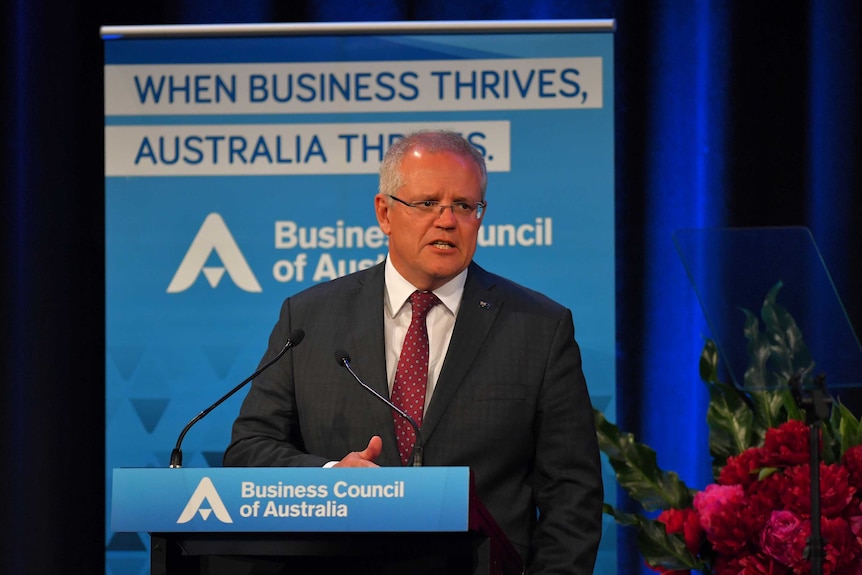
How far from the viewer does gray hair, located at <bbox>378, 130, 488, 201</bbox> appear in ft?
8.88

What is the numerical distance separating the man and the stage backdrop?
1200 mm

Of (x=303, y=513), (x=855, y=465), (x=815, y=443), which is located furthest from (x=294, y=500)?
(x=855, y=465)

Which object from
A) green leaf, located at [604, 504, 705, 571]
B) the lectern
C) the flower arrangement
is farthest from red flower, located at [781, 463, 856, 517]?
the lectern

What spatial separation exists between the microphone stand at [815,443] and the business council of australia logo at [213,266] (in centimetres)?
221

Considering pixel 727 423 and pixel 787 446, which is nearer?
pixel 787 446

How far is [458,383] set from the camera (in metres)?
2.62

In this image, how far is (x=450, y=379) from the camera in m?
2.62

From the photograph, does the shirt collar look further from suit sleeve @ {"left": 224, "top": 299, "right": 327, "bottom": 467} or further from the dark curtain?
the dark curtain

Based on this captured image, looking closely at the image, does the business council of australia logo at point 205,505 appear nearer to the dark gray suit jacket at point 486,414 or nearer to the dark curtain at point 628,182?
the dark gray suit jacket at point 486,414

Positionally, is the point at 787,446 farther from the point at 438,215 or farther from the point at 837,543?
the point at 438,215

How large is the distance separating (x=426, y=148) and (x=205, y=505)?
1.07 metres

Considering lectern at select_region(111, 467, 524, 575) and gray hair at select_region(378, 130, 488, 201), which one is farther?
gray hair at select_region(378, 130, 488, 201)

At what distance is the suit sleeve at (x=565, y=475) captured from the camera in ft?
8.26

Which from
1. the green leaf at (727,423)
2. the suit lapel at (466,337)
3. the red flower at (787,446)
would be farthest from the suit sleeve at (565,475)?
the green leaf at (727,423)
